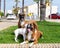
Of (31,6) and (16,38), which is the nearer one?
(16,38)

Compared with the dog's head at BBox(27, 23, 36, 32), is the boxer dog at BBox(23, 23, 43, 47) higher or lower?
lower

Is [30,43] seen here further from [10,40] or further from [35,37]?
[10,40]

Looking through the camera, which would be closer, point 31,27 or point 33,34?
point 31,27

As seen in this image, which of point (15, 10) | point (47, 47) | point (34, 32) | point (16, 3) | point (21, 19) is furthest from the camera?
point (16, 3)

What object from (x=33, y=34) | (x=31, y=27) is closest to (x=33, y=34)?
(x=33, y=34)

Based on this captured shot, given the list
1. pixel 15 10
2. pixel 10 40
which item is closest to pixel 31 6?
pixel 15 10

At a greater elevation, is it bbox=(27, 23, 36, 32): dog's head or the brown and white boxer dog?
bbox=(27, 23, 36, 32): dog's head

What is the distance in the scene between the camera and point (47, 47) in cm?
793

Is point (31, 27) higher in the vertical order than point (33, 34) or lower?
higher

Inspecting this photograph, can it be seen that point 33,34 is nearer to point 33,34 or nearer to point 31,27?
point 33,34

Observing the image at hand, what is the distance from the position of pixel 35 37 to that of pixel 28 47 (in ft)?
2.18

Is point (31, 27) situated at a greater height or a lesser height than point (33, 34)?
greater

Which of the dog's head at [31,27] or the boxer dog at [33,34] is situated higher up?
the dog's head at [31,27]

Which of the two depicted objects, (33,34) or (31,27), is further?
(33,34)
